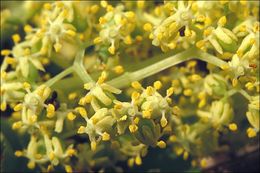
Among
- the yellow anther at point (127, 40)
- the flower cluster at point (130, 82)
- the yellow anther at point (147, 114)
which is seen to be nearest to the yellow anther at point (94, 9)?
the flower cluster at point (130, 82)

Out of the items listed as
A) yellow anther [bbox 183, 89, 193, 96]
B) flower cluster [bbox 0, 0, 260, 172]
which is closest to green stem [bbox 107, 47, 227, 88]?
flower cluster [bbox 0, 0, 260, 172]

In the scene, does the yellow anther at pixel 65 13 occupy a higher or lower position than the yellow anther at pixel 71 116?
higher

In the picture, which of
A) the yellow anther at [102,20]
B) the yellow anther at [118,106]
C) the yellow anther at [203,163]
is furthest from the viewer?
the yellow anther at [203,163]

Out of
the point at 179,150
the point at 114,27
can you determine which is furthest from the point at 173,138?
the point at 114,27

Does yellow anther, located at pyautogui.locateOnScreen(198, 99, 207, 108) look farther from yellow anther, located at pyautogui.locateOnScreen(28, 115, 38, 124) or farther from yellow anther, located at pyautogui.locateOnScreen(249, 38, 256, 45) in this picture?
yellow anther, located at pyautogui.locateOnScreen(28, 115, 38, 124)

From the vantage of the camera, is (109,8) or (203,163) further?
(203,163)

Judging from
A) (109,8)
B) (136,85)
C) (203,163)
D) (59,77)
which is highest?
(109,8)

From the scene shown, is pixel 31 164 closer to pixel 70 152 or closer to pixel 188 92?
pixel 70 152

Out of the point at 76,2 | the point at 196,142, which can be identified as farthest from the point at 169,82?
the point at 76,2

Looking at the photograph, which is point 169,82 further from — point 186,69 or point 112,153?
point 112,153

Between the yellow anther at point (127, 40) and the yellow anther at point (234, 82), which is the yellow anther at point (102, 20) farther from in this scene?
the yellow anther at point (234, 82)

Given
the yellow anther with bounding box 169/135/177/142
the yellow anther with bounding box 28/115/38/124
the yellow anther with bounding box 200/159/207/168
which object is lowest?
the yellow anther with bounding box 200/159/207/168
